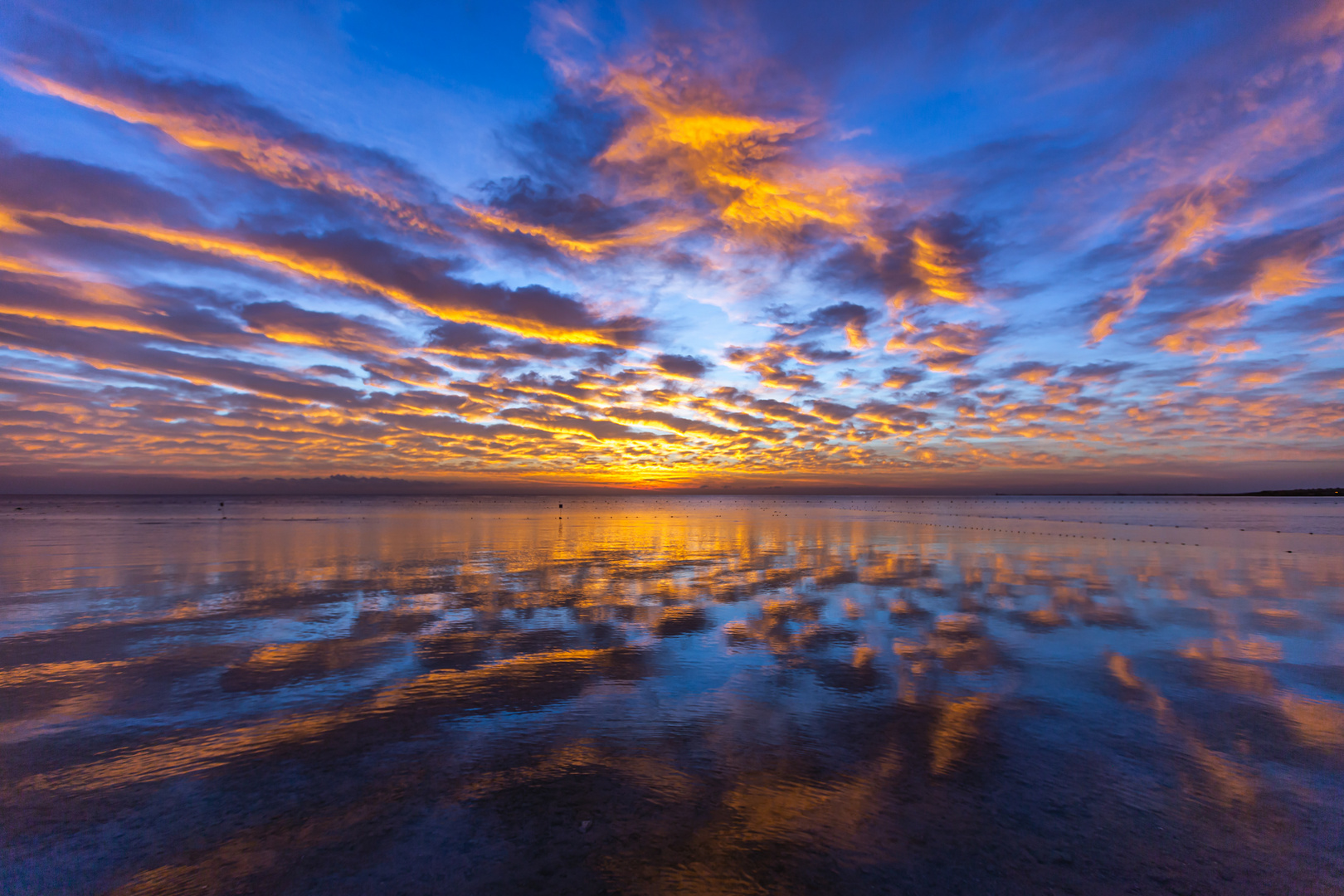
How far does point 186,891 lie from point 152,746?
3.74 meters

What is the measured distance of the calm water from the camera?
5.24 metres

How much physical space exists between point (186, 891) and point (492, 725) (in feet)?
11.9

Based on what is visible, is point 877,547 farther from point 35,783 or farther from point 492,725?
point 35,783

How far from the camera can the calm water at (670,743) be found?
524 cm

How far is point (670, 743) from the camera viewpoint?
7684 mm

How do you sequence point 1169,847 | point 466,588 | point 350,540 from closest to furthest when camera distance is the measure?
point 1169,847, point 466,588, point 350,540

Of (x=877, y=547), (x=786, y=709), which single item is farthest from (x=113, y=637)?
(x=877, y=547)

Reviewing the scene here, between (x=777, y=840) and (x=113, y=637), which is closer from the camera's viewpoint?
(x=777, y=840)

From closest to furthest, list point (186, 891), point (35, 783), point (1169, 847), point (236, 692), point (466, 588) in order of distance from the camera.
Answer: point (186, 891), point (1169, 847), point (35, 783), point (236, 692), point (466, 588)

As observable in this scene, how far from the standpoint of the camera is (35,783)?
6.68 m

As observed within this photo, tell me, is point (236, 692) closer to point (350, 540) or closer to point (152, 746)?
point (152, 746)

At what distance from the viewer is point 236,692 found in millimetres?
9570

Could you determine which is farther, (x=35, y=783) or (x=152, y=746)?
(x=152, y=746)

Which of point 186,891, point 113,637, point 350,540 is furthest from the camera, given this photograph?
point 350,540
